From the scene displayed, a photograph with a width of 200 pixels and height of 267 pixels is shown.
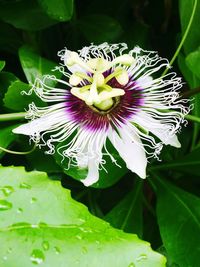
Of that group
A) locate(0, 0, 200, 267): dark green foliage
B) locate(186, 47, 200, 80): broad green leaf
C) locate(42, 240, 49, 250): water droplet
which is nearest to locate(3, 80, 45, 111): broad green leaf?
locate(0, 0, 200, 267): dark green foliage

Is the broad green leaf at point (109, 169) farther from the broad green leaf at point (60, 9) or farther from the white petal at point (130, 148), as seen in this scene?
the broad green leaf at point (60, 9)

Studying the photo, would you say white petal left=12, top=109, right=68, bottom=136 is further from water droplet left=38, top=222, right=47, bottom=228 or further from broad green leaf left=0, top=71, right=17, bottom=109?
water droplet left=38, top=222, right=47, bottom=228

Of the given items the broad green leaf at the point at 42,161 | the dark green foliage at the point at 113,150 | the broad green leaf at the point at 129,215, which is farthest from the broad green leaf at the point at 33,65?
the broad green leaf at the point at 129,215

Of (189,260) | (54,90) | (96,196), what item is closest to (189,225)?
(189,260)

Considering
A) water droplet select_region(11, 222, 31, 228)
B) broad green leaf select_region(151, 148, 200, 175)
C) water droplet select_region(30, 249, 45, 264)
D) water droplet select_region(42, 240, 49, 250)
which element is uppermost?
broad green leaf select_region(151, 148, 200, 175)

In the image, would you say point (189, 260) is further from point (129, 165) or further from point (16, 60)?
point (16, 60)

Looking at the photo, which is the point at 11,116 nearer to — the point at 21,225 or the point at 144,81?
the point at 144,81
